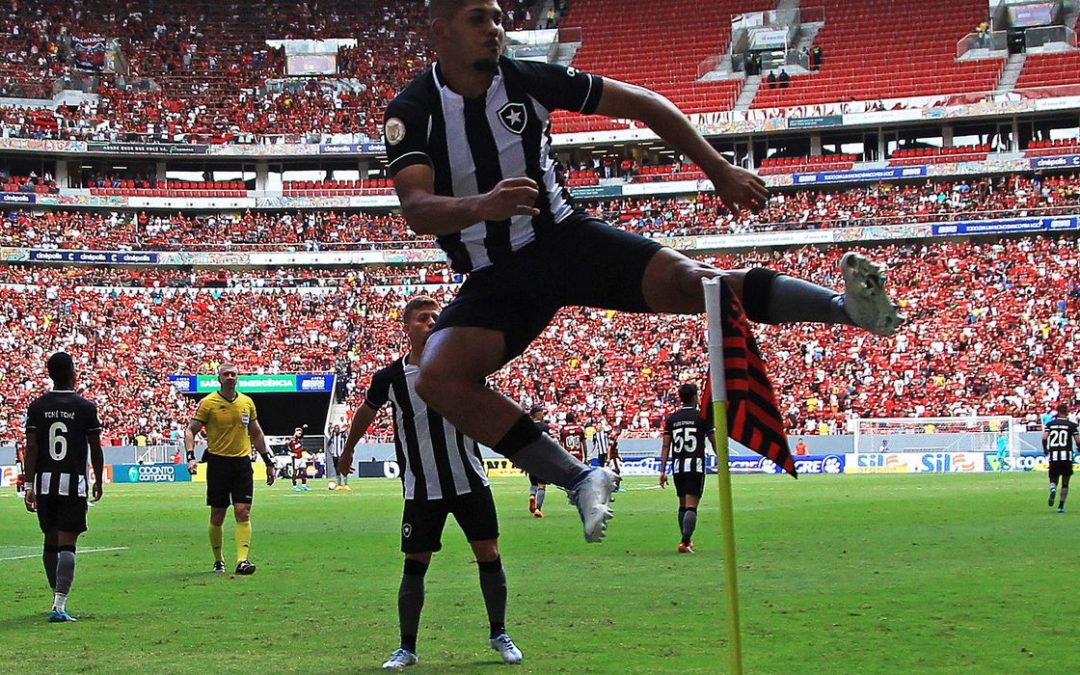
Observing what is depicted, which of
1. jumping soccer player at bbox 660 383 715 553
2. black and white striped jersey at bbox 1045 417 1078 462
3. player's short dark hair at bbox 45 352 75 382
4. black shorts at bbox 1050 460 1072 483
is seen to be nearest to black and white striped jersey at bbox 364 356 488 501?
player's short dark hair at bbox 45 352 75 382

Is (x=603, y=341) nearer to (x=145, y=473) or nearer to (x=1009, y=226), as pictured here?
(x=1009, y=226)

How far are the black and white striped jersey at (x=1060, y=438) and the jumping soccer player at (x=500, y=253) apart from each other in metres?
19.6

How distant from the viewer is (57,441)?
485 inches

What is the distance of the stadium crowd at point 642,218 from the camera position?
57844 mm

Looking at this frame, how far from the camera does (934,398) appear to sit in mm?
47406

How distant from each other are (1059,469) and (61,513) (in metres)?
17.2

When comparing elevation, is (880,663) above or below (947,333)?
below

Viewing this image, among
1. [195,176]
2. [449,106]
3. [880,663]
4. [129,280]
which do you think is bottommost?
[880,663]

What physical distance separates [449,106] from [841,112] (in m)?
58.7

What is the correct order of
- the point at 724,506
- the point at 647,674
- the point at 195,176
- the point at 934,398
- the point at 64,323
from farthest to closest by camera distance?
the point at 195,176 → the point at 64,323 → the point at 934,398 → the point at 647,674 → the point at 724,506

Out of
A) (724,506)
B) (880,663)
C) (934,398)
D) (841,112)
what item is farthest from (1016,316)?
(724,506)

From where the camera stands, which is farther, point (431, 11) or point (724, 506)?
point (431, 11)

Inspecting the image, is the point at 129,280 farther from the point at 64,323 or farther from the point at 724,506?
the point at 724,506

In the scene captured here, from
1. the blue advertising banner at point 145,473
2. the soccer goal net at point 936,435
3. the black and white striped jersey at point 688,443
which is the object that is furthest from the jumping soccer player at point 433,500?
the blue advertising banner at point 145,473
